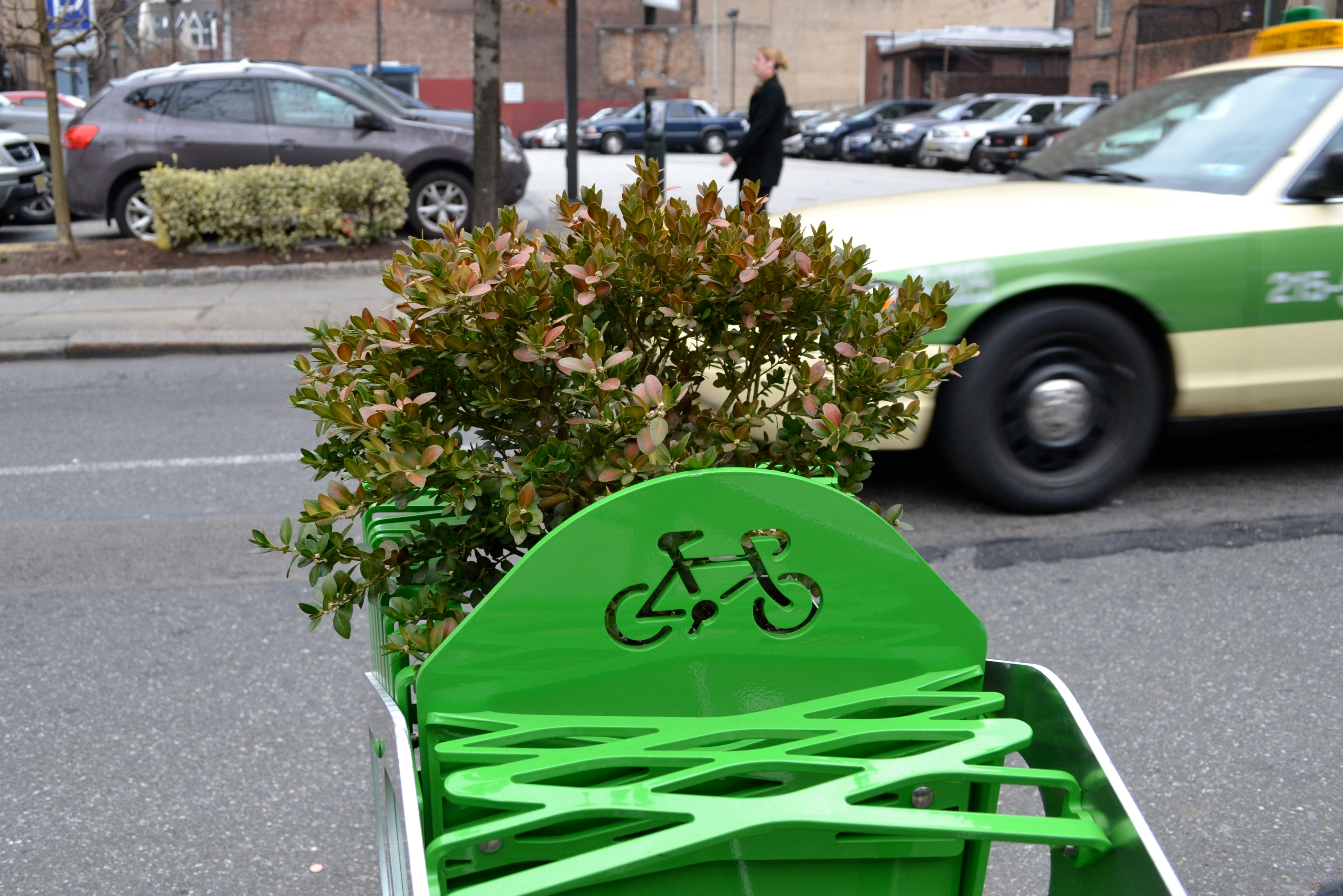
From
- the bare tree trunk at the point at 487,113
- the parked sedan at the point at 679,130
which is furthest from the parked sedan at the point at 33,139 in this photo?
the parked sedan at the point at 679,130

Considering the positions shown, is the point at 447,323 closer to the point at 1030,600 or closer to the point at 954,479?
the point at 1030,600

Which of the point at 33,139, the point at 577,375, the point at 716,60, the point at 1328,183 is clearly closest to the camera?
the point at 577,375

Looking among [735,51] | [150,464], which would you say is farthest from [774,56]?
[735,51]

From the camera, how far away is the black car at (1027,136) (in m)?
24.8

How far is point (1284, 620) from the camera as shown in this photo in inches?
158

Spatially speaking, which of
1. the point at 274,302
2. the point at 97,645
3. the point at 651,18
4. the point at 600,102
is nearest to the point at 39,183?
the point at 274,302

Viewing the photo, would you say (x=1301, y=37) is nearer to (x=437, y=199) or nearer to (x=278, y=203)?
(x=437, y=199)

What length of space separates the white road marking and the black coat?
16.0 feet

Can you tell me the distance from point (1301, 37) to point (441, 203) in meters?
8.31

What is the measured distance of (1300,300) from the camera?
15.8ft

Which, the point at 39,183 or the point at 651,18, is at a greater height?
the point at 651,18

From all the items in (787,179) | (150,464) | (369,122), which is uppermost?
(369,122)

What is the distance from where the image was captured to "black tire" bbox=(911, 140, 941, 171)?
93.5 ft

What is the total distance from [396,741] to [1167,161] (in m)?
4.78
